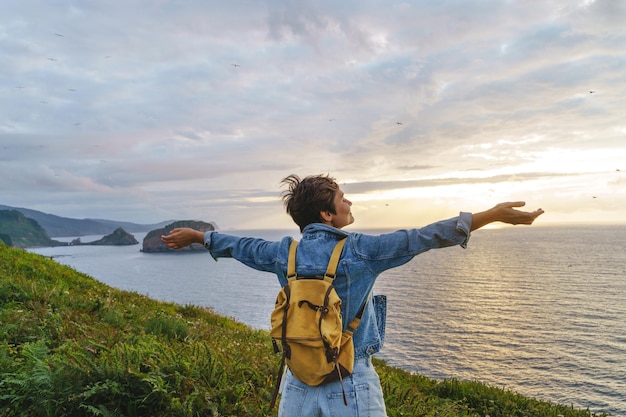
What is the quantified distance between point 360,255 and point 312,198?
0.54 metres

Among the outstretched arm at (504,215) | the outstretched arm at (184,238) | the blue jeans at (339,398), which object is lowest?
the blue jeans at (339,398)

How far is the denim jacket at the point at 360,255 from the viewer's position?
2713mm

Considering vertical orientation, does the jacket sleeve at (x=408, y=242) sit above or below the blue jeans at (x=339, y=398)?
above

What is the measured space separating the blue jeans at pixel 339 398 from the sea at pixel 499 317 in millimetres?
20753

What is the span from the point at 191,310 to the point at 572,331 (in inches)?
1840

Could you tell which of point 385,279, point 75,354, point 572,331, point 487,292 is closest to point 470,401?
point 75,354

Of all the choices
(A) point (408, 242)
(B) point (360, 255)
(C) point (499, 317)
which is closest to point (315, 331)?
(B) point (360, 255)

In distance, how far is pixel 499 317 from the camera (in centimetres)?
5625

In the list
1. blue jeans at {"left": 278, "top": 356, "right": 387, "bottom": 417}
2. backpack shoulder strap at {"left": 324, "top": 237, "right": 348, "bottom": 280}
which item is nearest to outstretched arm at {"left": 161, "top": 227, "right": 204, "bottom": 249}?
backpack shoulder strap at {"left": 324, "top": 237, "right": 348, "bottom": 280}

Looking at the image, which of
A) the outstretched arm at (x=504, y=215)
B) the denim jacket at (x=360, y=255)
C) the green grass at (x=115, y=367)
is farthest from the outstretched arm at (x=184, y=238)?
the green grass at (x=115, y=367)

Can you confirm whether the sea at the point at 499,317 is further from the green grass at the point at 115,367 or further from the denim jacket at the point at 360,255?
the denim jacket at the point at 360,255

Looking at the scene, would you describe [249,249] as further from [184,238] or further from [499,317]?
[499,317]

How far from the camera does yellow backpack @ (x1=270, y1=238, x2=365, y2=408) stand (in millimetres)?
2791

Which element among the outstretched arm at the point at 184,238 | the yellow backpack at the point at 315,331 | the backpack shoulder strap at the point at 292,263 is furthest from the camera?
the outstretched arm at the point at 184,238
